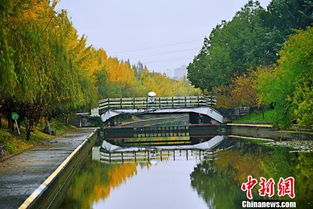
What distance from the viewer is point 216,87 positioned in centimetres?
6362

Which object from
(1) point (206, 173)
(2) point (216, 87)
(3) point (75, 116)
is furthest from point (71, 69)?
(2) point (216, 87)

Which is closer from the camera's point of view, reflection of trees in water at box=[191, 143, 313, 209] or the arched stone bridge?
reflection of trees in water at box=[191, 143, 313, 209]

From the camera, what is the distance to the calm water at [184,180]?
14258mm

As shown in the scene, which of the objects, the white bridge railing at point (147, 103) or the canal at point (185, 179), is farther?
the white bridge railing at point (147, 103)

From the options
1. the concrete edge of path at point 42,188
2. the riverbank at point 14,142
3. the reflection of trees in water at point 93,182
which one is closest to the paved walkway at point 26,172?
the concrete edge of path at point 42,188

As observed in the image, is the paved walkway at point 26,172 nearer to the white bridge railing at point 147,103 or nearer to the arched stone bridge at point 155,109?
the arched stone bridge at point 155,109

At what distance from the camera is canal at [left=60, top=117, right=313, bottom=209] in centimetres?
1422

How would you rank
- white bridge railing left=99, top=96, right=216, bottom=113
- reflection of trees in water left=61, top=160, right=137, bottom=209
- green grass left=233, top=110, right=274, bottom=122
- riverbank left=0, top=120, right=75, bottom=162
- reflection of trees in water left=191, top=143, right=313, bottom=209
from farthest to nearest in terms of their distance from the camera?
white bridge railing left=99, top=96, right=216, bottom=113, green grass left=233, top=110, right=274, bottom=122, riverbank left=0, top=120, right=75, bottom=162, reflection of trees in water left=61, top=160, right=137, bottom=209, reflection of trees in water left=191, top=143, right=313, bottom=209

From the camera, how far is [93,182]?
18531mm

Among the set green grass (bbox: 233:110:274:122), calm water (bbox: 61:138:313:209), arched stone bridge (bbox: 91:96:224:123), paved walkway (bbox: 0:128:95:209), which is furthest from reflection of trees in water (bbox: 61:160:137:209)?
arched stone bridge (bbox: 91:96:224:123)

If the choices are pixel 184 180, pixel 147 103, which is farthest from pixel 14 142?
pixel 147 103

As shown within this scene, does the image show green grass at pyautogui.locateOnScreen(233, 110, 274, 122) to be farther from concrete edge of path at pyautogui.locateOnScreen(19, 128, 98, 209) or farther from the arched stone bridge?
concrete edge of path at pyautogui.locateOnScreen(19, 128, 98, 209)

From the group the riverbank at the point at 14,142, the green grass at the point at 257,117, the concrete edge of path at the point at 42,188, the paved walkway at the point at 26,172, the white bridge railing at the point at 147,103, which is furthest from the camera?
the white bridge railing at the point at 147,103

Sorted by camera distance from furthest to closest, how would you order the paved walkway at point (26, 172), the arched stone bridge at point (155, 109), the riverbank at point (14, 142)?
the arched stone bridge at point (155, 109) → the riverbank at point (14, 142) → the paved walkway at point (26, 172)
